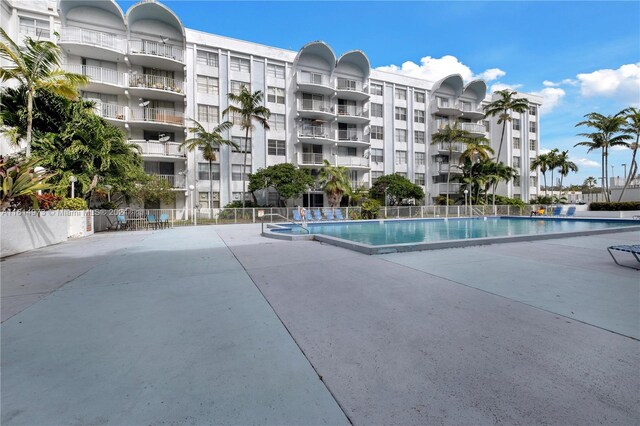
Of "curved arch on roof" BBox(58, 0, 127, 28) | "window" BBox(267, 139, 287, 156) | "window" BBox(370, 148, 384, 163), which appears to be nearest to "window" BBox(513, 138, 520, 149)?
"window" BBox(370, 148, 384, 163)

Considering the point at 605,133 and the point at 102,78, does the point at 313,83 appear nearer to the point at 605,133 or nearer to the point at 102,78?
the point at 102,78

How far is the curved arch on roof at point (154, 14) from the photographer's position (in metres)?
24.6

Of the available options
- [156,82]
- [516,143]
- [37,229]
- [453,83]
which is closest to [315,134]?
[156,82]

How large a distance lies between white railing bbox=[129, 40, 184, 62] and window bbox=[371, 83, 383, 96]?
21701mm

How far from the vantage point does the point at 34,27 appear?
23844 mm

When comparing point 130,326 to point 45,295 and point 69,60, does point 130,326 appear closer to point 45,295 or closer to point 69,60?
point 45,295

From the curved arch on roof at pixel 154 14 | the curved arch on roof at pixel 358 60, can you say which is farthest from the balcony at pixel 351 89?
the curved arch on roof at pixel 154 14

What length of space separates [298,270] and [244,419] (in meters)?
4.62

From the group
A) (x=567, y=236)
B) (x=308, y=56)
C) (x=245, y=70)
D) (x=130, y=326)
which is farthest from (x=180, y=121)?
(x=567, y=236)

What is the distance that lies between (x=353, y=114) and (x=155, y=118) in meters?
20.7

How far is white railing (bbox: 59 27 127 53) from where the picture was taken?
A: 23.1 meters

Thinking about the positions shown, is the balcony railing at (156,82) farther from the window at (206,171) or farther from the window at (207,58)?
the window at (206,171)

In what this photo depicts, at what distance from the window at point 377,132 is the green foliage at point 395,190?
7.11 meters

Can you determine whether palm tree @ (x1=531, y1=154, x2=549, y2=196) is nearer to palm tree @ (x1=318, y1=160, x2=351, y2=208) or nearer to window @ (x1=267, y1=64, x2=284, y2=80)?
palm tree @ (x1=318, y1=160, x2=351, y2=208)
